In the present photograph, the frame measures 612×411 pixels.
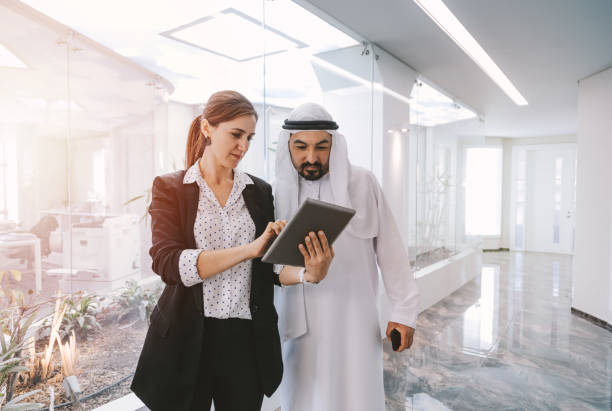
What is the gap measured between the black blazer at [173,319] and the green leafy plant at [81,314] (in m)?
0.89

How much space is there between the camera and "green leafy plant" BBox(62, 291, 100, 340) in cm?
189

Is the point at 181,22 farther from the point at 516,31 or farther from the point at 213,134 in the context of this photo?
the point at 516,31

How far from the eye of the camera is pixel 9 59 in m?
1.59

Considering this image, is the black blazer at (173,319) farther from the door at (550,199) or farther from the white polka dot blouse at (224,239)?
the door at (550,199)

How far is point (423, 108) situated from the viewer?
4.90 metres

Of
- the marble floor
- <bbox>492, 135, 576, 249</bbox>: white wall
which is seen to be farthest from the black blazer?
<bbox>492, 135, 576, 249</bbox>: white wall

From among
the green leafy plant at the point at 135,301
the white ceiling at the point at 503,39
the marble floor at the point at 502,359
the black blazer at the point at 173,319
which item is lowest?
the marble floor at the point at 502,359

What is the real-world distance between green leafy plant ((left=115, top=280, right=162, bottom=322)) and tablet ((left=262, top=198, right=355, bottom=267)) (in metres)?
1.37

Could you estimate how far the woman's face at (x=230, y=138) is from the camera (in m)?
1.27

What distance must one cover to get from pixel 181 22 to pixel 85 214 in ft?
3.83

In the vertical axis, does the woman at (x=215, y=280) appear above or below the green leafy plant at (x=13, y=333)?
above

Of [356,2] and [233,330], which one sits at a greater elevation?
[356,2]

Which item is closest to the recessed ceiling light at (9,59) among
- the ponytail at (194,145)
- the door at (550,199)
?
the ponytail at (194,145)

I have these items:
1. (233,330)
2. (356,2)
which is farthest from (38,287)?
(356,2)
